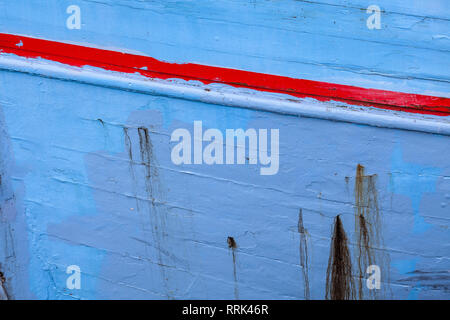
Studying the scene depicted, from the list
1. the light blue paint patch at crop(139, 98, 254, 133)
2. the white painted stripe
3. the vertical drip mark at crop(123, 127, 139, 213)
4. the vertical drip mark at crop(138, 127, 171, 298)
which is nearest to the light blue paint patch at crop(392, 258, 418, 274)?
the white painted stripe

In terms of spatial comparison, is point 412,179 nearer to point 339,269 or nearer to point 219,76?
point 339,269

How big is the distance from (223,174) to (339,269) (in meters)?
0.59

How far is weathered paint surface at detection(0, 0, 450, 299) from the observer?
1.51 meters

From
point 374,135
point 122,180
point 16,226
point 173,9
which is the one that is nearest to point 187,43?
point 173,9

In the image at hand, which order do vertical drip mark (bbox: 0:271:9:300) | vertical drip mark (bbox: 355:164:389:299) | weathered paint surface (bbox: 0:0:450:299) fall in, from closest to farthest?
weathered paint surface (bbox: 0:0:450:299), vertical drip mark (bbox: 355:164:389:299), vertical drip mark (bbox: 0:271:9:300)

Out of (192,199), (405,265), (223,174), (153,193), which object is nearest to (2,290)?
(153,193)

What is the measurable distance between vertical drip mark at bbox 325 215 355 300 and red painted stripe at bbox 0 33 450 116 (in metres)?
0.46

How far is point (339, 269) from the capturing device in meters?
1.76

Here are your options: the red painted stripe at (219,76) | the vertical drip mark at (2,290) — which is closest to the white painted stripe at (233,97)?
the red painted stripe at (219,76)

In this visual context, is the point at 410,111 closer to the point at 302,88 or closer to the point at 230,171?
the point at 302,88

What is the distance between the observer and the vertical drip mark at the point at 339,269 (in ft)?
5.62

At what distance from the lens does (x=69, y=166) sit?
69.4 inches

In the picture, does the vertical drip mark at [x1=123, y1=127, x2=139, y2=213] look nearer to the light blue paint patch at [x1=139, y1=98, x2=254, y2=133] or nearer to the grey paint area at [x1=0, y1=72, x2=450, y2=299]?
the grey paint area at [x1=0, y1=72, x2=450, y2=299]

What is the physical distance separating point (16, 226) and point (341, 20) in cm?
149
